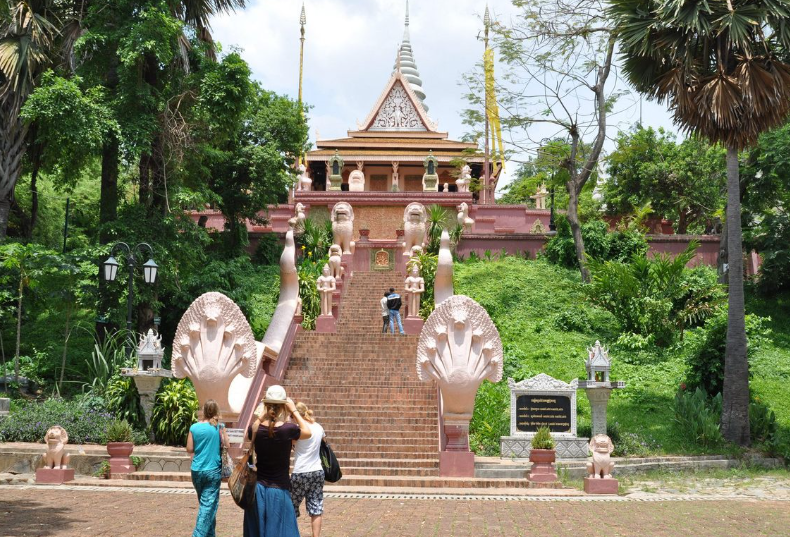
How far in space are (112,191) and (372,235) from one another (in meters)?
11.8

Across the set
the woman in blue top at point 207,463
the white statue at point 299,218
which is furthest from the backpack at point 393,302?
the woman in blue top at point 207,463

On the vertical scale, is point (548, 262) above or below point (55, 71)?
below

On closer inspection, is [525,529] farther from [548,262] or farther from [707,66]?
[548,262]

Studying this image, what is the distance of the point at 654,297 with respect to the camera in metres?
20.3

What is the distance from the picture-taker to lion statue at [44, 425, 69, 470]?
11766 mm

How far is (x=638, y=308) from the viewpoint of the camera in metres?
20.2

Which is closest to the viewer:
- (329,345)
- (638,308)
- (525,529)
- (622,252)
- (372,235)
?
(525,529)

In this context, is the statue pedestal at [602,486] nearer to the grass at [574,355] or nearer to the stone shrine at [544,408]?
the stone shrine at [544,408]

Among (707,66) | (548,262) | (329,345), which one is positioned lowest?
(329,345)

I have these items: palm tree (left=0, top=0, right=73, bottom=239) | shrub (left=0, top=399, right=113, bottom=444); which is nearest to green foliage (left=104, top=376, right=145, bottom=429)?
shrub (left=0, top=399, right=113, bottom=444)

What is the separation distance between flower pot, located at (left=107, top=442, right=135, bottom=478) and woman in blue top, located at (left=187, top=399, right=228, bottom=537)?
5.69 meters

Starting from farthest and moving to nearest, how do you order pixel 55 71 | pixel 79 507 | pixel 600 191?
pixel 600 191 < pixel 55 71 < pixel 79 507

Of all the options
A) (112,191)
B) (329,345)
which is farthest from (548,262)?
(112,191)

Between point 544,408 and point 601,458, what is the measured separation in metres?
2.28
